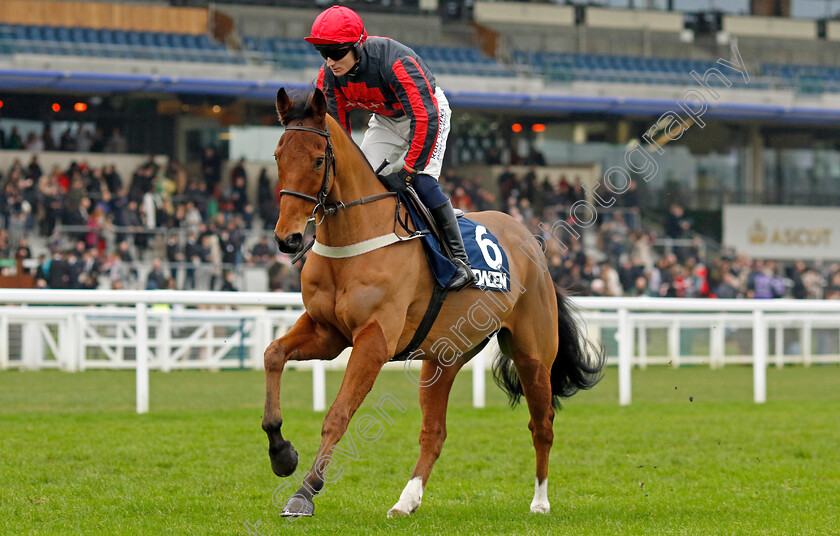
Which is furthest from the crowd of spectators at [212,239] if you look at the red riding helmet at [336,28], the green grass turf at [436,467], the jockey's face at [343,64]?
the red riding helmet at [336,28]

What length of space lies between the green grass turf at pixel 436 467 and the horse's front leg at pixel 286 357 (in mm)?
312

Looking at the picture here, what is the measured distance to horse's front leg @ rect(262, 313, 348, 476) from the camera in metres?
4.03

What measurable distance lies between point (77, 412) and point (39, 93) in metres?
14.2

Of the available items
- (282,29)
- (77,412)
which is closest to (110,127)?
(282,29)

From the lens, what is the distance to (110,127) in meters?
21.4

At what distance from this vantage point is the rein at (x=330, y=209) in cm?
406

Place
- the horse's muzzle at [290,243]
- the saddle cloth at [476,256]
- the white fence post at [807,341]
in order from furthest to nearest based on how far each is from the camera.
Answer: the white fence post at [807,341] < the saddle cloth at [476,256] < the horse's muzzle at [290,243]

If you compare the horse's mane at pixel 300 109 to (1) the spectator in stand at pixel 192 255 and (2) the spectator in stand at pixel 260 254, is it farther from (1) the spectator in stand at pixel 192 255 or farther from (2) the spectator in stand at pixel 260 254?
(2) the spectator in stand at pixel 260 254

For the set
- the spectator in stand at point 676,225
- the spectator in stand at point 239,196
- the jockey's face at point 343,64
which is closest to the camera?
the jockey's face at point 343,64

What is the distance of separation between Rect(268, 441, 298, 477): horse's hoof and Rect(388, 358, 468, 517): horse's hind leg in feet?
3.16

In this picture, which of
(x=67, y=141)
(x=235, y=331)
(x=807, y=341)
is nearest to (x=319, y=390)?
(x=235, y=331)

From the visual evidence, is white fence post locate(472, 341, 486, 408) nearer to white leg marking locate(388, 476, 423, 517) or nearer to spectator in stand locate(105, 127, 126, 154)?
white leg marking locate(388, 476, 423, 517)

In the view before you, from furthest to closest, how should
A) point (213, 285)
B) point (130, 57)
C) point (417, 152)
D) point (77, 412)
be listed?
1. point (130, 57)
2. point (213, 285)
3. point (77, 412)
4. point (417, 152)

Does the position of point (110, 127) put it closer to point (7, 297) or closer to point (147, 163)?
point (147, 163)
